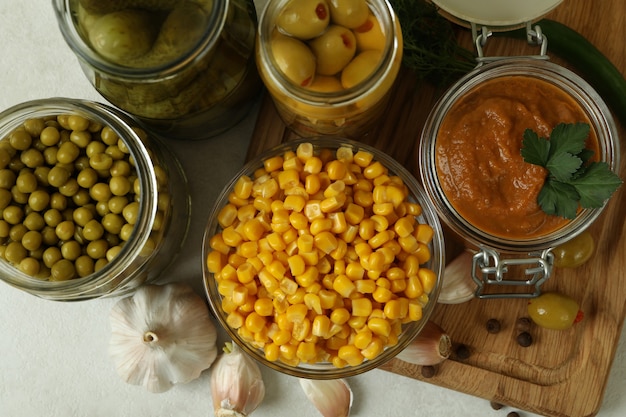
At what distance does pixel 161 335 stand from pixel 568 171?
3.40ft

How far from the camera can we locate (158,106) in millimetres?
1244

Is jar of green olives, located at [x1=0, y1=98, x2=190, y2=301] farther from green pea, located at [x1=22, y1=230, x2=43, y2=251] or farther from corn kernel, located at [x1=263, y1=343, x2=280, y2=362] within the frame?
corn kernel, located at [x1=263, y1=343, x2=280, y2=362]

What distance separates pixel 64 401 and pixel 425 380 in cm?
101

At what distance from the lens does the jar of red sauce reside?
1.31m

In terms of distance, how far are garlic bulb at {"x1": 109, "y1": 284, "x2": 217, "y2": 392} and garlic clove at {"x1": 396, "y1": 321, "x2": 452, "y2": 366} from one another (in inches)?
20.6

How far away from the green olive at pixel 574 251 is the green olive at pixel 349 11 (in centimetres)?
74

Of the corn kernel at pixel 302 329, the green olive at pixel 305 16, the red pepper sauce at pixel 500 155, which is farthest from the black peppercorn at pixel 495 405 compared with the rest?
the green olive at pixel 305 16

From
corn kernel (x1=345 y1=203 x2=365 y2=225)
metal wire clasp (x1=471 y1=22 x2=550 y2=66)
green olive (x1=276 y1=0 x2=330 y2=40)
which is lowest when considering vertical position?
corn kernel (x1=345 y1=203 x2=365 y2=225)

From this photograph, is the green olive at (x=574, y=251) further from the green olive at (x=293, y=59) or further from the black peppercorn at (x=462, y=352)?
the green olive at (x=293, y=59)

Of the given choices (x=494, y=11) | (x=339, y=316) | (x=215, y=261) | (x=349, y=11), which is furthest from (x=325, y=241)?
(x=494, y=11)

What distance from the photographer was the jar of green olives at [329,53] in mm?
1166

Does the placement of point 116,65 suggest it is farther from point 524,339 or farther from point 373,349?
point 524,339

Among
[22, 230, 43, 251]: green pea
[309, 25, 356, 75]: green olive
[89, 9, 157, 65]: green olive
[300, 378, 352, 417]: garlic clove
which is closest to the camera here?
[89, 9, 157, 65]: green olive

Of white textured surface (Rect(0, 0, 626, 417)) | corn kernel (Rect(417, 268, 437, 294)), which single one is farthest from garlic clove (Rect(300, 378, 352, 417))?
corn kernel (Rect(417, 268, 437, 294))
